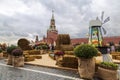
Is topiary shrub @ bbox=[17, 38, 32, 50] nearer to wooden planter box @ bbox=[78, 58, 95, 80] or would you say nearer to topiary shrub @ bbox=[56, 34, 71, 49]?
topiary shrub @ bbox=[56, 34, 71, 49]

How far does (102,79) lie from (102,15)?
43.7 metres

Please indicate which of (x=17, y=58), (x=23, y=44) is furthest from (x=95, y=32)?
(x=17, y=58)

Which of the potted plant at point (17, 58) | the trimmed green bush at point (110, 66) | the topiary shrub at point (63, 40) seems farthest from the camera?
the topiary shrub at point (63, 40)

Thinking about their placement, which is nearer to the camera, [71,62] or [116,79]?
[116,79]

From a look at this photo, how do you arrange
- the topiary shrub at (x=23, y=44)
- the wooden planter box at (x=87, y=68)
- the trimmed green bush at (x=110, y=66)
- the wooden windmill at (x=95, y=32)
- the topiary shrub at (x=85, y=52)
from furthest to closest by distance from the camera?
1. the wooden windmill at (x=95, y=32)
2. the topiary shrub at (x=23, y=44)
3. the topiary shrub at (x=85, y=52)
4. the wooden planter box at (x=87, y=68)
5. the trimmed green bush at (x=110, y=66)

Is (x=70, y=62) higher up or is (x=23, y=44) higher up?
(x=23, y=44)

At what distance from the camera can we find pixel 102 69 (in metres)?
11.5

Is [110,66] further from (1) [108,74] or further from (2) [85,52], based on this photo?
(2) [85,52]

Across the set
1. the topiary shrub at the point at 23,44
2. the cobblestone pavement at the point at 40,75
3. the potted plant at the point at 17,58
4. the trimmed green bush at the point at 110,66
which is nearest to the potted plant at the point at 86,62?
the cobblestone pavement at the point at 40,75

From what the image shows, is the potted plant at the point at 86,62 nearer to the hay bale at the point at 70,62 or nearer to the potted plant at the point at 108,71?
the potted plant at the point at 108,71

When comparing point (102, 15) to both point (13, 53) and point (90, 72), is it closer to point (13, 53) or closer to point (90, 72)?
point (13, 53)

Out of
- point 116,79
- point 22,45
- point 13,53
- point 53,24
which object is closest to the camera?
point 116,79

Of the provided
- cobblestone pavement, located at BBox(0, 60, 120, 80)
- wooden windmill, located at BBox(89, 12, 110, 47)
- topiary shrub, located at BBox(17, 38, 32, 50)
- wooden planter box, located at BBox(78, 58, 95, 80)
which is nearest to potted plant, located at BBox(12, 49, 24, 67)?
cobblestone pavement, located at BBox(0, 60, 120, 80)

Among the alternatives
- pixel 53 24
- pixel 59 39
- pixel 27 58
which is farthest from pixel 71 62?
pixel 53 24
